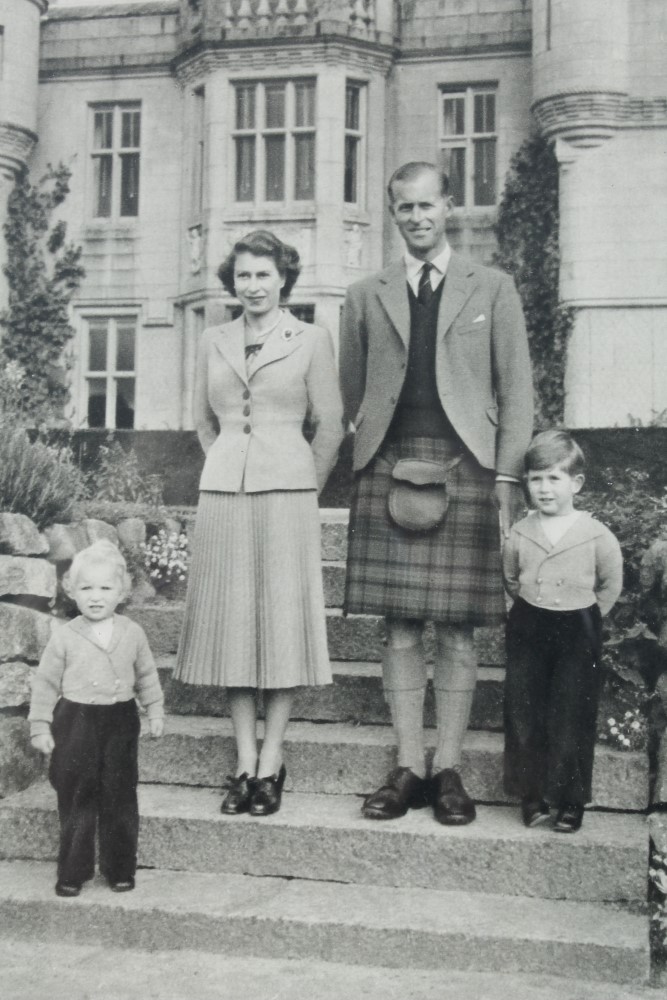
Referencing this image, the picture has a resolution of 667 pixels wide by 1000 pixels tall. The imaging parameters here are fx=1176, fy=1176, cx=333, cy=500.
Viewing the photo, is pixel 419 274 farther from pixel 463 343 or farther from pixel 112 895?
pixel 112 895

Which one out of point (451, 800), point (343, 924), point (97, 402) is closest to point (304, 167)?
point (97, 402)

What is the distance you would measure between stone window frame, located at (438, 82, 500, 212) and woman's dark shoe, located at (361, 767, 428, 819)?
11.1 m

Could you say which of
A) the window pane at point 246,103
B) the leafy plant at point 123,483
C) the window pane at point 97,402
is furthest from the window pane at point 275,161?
the leafy plant at point 123,483

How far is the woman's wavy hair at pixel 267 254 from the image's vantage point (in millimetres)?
3879

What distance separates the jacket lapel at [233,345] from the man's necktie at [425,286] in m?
0.64

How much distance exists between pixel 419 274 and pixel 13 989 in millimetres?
2503

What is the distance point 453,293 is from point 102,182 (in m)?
12.0

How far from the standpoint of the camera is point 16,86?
14.3 m

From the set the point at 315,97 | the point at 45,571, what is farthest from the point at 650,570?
the point at 315,97

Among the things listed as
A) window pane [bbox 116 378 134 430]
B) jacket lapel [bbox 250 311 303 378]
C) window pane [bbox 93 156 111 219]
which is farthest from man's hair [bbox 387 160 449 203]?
window pane [bbox 93 156 111 219]

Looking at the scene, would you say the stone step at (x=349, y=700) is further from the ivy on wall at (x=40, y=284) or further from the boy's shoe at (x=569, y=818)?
the ivy on wall at (x=40, y=284)

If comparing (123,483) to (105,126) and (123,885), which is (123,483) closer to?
(123,885)

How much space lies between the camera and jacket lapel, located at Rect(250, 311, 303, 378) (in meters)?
4.00

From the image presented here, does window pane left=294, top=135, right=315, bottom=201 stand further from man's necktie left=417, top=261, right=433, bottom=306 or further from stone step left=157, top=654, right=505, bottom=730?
man's necktie left=417, top=261, right=433, bottom=306
